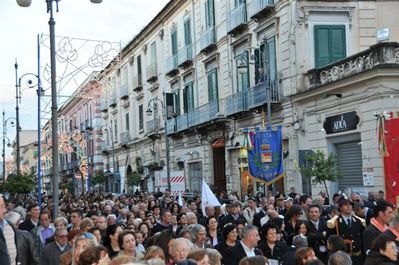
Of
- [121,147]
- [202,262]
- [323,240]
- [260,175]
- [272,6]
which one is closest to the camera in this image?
[202,262]

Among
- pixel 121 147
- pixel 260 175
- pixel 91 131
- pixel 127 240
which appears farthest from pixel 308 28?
pixel 91 131

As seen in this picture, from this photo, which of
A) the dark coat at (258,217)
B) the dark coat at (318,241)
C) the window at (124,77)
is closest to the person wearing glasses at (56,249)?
the dark coat at (318,241)

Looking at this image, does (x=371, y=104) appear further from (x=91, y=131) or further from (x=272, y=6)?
(x=91, y=131)

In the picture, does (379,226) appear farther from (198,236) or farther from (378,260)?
(198,236)

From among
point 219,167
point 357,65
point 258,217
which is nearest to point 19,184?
point 219,167

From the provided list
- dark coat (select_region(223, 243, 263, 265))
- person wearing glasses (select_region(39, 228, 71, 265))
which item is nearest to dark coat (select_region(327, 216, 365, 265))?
dark coat (select_region(223, 243, 263, 265))

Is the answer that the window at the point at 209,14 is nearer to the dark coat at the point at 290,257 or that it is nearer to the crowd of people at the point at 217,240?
the crowd of people at the point at 217,240

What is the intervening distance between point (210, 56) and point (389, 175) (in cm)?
2106

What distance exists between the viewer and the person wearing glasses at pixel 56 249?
26.8 feet

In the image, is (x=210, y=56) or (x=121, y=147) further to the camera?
(x=121, y=147)

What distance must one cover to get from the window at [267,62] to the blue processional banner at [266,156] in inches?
255

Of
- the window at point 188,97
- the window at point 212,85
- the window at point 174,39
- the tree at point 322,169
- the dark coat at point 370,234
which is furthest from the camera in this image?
the window at point 174,39

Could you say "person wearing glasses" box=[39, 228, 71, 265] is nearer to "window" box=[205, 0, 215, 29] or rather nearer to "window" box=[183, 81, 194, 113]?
"window" box=[205, 0, 215, 29]

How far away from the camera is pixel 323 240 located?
29.9 feet
